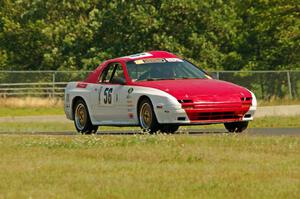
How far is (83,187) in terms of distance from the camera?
959 cm

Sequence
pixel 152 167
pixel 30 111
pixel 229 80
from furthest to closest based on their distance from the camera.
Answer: pixel 229 80 < pixel 30 111 < pixel 152 167

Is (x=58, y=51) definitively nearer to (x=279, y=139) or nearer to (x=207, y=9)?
(x=207, y=9)

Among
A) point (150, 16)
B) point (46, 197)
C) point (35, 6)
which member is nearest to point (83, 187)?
point (46, 197)

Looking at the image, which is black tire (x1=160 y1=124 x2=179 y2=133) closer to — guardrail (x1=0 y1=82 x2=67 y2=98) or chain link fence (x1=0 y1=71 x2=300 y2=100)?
chain link fence (x1=0 y1=71 x2=300 y2=100)

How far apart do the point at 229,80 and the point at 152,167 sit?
33126mm

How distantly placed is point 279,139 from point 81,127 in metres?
6.49

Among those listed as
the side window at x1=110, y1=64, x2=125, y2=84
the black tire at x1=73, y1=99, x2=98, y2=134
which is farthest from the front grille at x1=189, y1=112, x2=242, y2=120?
the black tire at x1=73, y1=99, x2=98, y2=134

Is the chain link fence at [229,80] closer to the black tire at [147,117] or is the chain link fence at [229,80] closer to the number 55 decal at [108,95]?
the number 55 decal at [108,95]

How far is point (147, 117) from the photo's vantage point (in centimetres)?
1792

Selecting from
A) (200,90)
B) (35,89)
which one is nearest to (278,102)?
(35,89)

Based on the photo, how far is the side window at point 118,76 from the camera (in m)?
19.0

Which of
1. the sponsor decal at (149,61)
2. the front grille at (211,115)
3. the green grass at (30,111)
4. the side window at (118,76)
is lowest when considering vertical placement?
the green grass at (30,111)

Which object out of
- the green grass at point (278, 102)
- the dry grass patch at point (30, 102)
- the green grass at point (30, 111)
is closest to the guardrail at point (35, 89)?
the dry grass patch at point (30, 102)

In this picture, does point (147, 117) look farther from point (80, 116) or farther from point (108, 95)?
point (80, 116)
